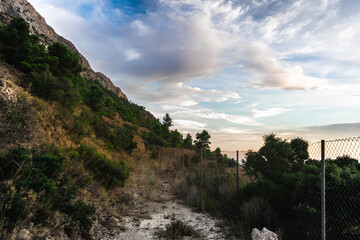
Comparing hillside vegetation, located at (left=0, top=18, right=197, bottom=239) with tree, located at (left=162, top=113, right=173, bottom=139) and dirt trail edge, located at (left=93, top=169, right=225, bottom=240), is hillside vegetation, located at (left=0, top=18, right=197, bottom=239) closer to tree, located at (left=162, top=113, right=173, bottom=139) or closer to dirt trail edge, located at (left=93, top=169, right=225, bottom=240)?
dirt trail edge, located at (left=93, top=169, right=225, bottom=240)

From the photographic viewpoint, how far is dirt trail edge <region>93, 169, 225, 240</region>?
5262mm

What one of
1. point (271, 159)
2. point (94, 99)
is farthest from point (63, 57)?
point (271, 159)

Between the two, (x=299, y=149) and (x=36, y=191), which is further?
(x=299, y=149)

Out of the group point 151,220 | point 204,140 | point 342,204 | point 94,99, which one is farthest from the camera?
point 204,140

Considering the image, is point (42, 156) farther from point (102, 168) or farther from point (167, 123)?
point (167, 123)

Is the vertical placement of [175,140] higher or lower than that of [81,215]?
higher

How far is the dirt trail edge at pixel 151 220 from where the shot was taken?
17.3 feet

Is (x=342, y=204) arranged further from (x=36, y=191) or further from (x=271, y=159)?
(x=36, y=191)

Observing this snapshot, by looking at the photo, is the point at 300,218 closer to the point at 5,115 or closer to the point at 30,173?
the point at 30,173

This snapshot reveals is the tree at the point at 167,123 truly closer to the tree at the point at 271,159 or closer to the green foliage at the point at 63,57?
the green foliage at the point at 63,57

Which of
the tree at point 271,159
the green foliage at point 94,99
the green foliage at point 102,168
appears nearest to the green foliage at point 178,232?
the tree at point 271,159

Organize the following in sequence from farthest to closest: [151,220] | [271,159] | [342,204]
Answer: [151,220] < [271,159] < [342,204]

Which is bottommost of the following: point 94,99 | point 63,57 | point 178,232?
point 178,232

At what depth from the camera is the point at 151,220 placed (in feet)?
21.3
